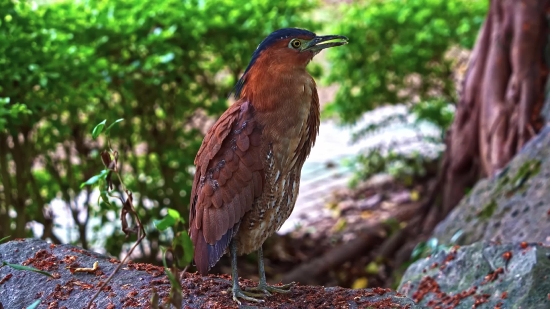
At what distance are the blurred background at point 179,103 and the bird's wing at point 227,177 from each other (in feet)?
0.57

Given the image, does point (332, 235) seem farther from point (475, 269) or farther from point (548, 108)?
point (475, 269)

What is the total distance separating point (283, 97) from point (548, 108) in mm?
4028

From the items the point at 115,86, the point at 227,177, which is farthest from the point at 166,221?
the point at 115,86

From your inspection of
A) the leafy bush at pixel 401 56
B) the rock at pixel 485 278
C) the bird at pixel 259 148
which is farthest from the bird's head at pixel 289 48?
the leafy bush at pixel 401 56

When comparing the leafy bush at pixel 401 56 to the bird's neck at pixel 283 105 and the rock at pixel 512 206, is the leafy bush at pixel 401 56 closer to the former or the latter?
the rock at pixel 512 206

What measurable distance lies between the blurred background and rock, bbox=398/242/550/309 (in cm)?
162

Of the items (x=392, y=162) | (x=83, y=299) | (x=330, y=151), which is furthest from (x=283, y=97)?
(x=330, y=151)

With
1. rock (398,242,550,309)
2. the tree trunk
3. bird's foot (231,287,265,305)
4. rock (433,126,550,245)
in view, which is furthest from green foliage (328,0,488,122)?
bird's foot (231,287,265,305)

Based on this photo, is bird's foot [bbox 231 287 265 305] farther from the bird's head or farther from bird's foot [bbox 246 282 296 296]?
the bird's head

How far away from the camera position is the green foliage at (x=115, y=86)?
16.2 ft

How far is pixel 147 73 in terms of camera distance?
20.0 ft

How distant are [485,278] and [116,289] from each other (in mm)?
1929

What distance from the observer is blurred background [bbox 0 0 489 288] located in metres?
5.17

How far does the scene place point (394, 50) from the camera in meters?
7.84
